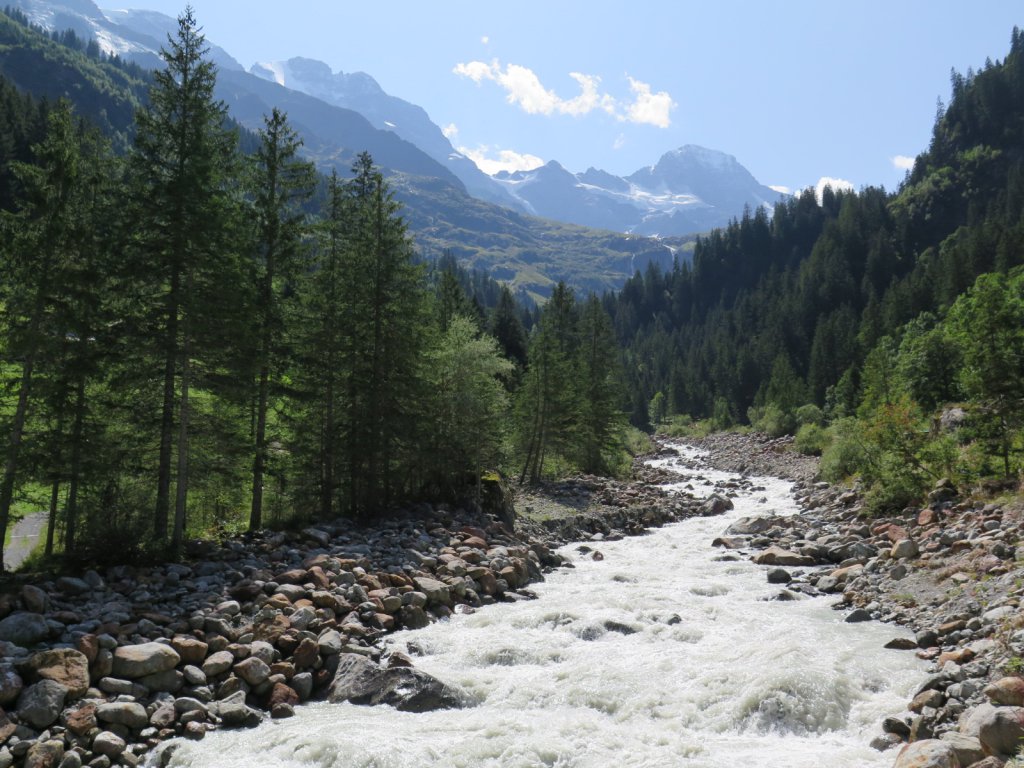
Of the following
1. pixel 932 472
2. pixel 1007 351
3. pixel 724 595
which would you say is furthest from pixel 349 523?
pixel 1007 351

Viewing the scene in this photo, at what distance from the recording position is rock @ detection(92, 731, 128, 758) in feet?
32.2

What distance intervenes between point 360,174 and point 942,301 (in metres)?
79.9

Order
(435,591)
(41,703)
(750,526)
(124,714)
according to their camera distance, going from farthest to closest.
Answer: (750,526), (435,591), (124,714), (41,703)

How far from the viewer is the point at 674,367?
451 ft

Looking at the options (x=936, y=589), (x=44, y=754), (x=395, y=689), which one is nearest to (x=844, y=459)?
(x=936, y=589)

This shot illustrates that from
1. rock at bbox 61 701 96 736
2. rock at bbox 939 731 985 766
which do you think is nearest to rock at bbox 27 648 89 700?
rock at bbox 61 701 96 736

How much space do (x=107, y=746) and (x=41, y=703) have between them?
125 centimetres

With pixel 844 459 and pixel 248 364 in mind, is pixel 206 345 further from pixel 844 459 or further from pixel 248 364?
pixel 844 459

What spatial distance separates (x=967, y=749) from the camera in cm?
823

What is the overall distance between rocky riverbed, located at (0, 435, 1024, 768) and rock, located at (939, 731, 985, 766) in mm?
21

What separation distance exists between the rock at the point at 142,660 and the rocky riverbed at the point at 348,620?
0.02m

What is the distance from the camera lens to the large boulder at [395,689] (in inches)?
468

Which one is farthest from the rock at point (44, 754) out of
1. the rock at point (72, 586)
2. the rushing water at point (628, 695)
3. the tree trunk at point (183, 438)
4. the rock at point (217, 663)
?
the tree trunk at point (183, 438)

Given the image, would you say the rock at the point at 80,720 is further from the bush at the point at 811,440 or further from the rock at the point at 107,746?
the bush at the point at 811,440
